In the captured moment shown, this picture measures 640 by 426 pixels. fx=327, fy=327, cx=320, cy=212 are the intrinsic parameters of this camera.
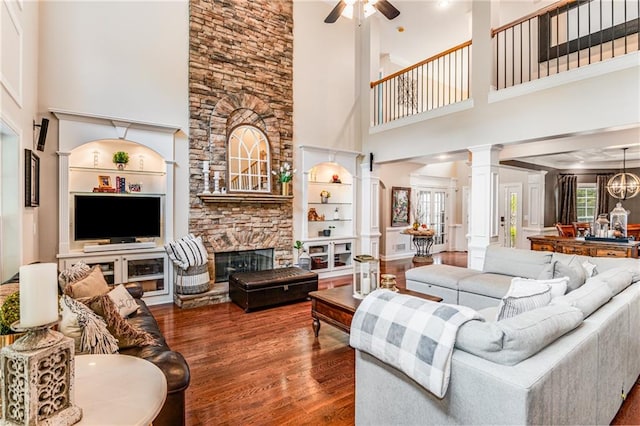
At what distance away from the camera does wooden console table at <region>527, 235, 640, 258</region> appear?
5.37 m

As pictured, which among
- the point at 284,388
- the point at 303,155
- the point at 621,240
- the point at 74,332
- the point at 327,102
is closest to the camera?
the point at 74,332

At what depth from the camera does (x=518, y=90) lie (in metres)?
4.62

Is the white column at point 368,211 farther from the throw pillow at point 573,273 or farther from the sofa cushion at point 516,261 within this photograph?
the throw pillow at point 573,273

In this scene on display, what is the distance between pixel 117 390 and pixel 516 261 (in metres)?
4.14

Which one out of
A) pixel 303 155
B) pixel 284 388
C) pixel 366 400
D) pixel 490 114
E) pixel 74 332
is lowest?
pixel 284 388

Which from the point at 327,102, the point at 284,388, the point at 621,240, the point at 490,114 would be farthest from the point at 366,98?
the point at 284,388

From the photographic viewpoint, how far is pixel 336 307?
10.3 ft

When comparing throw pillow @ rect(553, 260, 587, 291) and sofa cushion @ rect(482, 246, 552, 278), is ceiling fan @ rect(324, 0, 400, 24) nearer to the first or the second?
sofa cushion @ rect(482, 246, 552, 278)

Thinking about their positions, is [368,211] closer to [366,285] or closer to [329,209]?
[329,209]

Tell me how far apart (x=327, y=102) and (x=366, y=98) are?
943mm

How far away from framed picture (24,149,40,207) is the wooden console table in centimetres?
796

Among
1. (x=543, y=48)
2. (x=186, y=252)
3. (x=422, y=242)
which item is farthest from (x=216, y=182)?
(x=543, y=48)

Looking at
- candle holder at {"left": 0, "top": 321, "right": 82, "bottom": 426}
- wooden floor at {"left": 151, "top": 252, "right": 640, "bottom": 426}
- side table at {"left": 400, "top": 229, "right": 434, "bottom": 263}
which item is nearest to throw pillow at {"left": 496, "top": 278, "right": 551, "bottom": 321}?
wooden floor at {"left": 151, "top": 252, "right": 640, "bottom": 426}

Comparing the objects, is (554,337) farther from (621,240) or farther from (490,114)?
(621,240)
